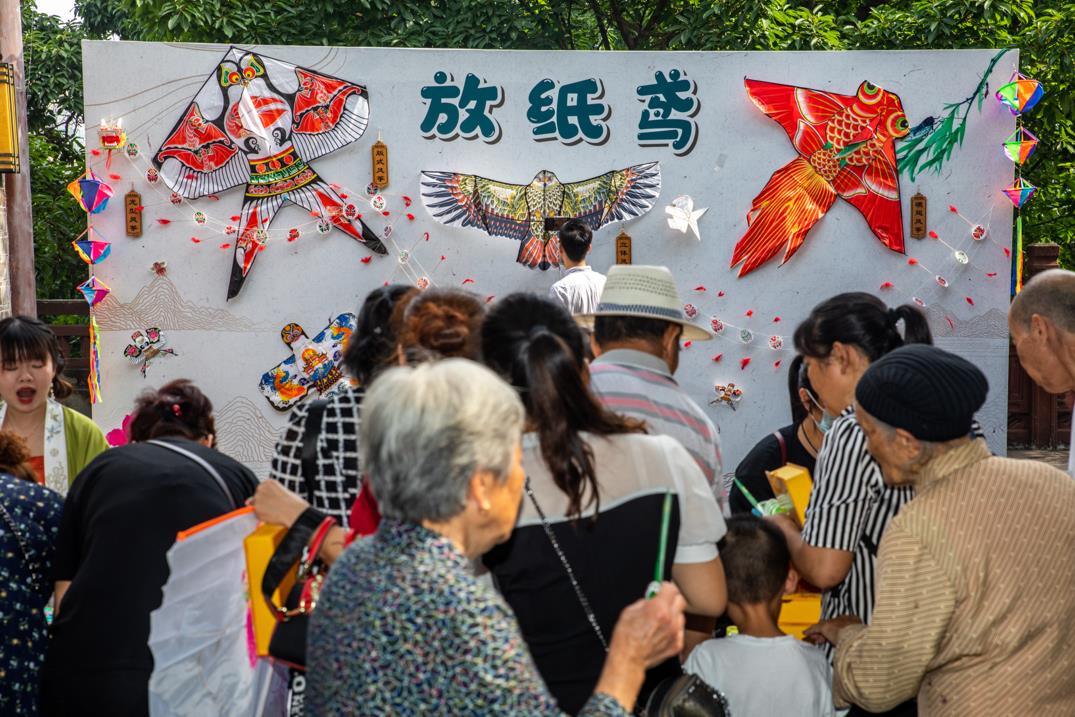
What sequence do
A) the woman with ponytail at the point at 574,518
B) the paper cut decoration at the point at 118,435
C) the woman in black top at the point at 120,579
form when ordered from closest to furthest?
the woman with ponytail at the point at 574,518
the woman in black top at the point at 120,579
the paper cut decoration at the point at 118,435

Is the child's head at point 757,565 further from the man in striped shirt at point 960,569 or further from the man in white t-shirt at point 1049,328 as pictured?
the man in white t-shirt at point 1049,328

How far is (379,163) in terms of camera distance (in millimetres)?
6293

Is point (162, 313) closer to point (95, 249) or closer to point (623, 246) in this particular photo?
point (95, 249)

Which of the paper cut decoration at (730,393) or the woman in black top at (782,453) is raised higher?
the woman in black top at (782,453)

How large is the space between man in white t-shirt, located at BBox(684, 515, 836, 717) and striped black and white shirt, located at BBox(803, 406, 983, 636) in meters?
0.16

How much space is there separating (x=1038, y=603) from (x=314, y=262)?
482cm

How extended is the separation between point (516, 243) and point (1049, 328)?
3.83 meters

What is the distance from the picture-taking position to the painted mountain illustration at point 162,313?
6.12 meters

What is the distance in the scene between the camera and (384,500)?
5.37 feet

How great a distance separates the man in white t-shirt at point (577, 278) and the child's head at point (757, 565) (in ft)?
8.55

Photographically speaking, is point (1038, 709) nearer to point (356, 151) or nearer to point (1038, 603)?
point (1038, 603)

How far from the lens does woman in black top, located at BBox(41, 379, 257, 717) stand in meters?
2.83

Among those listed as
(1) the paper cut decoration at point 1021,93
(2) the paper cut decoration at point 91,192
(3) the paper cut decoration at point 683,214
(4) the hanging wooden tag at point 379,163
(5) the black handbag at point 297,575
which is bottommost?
(5) the black handbag at point 297,575

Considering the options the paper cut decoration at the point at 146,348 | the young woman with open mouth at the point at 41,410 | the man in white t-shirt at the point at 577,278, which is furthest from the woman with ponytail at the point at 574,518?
the paper cut decoration at the point at 146,348
